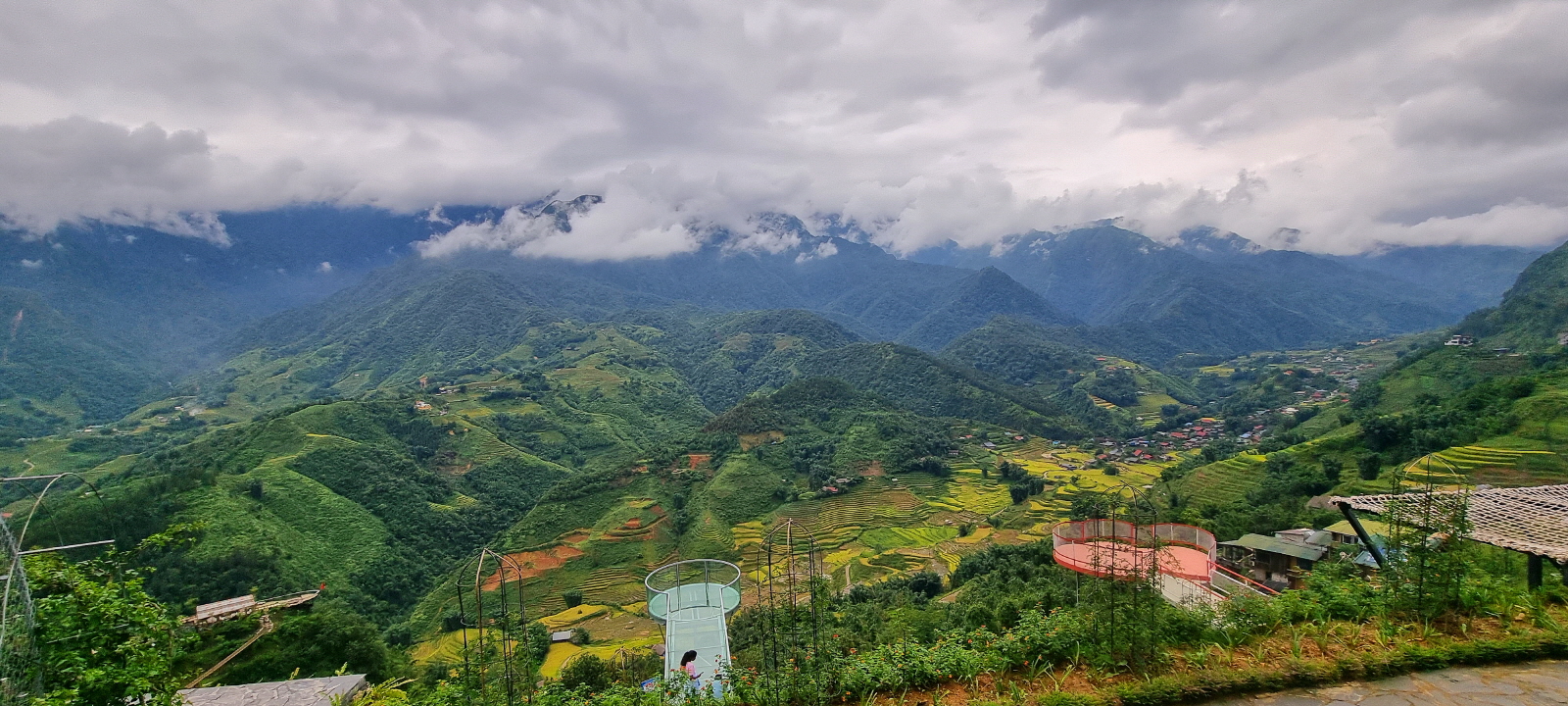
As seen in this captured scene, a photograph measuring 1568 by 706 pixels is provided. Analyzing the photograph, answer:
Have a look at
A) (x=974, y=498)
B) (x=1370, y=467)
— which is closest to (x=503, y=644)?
(x=1370, y=467)

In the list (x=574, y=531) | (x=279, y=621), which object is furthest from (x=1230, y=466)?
(x=279, y=621)

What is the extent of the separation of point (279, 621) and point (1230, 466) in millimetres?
51983

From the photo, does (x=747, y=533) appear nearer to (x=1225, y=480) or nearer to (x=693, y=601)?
(x=1225, y=480)

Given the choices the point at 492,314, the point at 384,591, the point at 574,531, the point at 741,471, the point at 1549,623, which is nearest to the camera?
the point at 1549,623

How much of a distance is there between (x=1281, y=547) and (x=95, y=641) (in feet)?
91.3

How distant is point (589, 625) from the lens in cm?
3597

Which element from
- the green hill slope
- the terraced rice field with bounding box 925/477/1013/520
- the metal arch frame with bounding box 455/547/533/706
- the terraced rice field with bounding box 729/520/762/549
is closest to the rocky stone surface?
the metal arch frame with bounding box 455/547/533/706

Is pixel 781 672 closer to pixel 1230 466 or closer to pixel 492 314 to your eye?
pixel 1230 466

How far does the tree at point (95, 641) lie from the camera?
5414 millimetres

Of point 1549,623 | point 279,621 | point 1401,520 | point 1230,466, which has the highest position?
point 1401,520

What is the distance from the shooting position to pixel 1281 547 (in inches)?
832

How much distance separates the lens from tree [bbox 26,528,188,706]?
541 cm

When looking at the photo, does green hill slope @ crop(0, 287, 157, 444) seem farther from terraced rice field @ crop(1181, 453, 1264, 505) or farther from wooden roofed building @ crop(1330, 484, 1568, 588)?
terraced rice field @ crop(1181, 453, 1264, 505)

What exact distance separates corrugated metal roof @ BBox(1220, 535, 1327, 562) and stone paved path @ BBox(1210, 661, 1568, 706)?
16.0 meters
